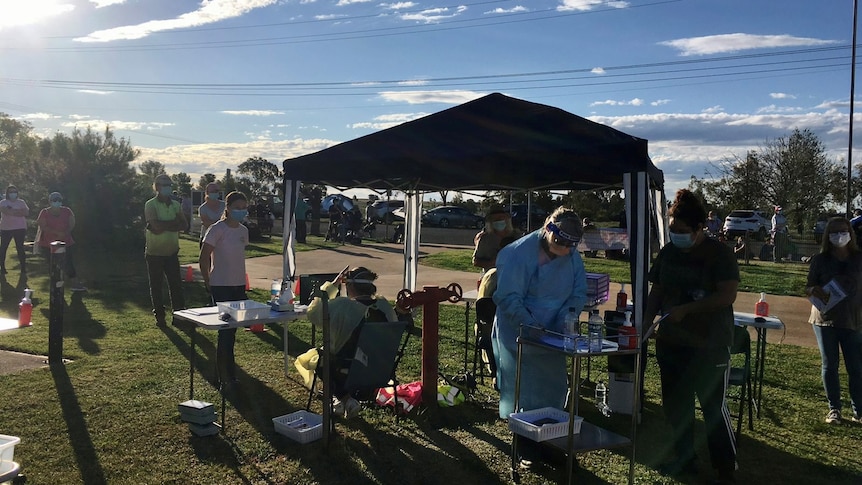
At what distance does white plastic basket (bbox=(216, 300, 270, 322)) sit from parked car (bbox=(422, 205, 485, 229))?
2516 centimetres

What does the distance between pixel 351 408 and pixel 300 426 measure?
1.43 ft

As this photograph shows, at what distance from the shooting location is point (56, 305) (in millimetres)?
5875

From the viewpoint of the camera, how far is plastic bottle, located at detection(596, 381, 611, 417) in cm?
518

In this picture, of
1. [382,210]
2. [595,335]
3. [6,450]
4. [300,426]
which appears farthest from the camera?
[382,210]

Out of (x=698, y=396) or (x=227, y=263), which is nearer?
(x=698, y=396)

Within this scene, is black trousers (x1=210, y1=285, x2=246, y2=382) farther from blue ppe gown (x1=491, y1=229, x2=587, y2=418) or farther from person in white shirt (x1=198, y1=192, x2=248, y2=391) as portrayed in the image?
blue ppe gown (x1=491, y1=229, x2=587, y2=418)

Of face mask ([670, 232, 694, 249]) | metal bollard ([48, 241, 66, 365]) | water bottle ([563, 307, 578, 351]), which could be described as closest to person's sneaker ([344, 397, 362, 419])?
water bottle ([563, 307, 578, 351])

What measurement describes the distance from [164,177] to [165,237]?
2.29 feet

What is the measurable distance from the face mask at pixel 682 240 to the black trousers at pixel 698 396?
0.61 m

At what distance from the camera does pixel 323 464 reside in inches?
157

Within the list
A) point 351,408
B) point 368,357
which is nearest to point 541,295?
point 368,357

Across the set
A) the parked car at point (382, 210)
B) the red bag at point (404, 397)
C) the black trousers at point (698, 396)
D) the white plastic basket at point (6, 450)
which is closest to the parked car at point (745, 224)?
the parked car at point (382, 210)

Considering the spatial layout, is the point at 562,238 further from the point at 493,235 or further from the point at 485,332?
the point at 493,235

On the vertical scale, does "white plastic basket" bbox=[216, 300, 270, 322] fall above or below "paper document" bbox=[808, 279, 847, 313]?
below
